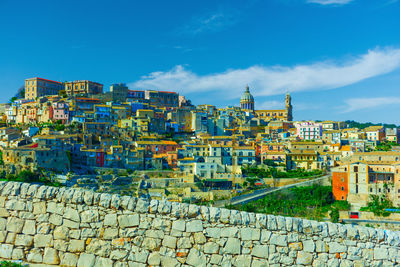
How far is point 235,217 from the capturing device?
4.64m

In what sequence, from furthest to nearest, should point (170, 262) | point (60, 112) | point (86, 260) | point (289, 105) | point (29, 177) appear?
point (289, 105)
point (60, 112)
point (29, 177)
point (86, 260)
point (170, 262)

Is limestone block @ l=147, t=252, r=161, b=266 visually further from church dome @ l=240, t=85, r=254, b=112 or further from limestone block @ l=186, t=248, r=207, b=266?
church dome @ l=240, t=85, r=254, b=112

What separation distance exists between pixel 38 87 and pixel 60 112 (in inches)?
588

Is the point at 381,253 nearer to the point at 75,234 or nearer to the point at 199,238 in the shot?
the point at 199,238

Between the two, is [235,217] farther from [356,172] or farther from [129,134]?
[129,134]

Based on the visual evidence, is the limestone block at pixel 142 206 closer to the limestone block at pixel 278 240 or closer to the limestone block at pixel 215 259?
the limestone block at pixel 215 259

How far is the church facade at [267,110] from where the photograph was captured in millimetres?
89363

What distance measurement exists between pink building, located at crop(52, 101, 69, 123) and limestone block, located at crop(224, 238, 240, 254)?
53171mm

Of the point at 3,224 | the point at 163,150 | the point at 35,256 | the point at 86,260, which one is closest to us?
the point at 86,260

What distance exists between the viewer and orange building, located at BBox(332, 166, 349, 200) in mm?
35741

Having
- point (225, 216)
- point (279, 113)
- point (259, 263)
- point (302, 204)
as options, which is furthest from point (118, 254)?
point (279, 113)

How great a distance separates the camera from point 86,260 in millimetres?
4633

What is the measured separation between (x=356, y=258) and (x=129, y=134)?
49202 millimetres

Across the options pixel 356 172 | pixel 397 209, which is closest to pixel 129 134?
pixel 356 172
